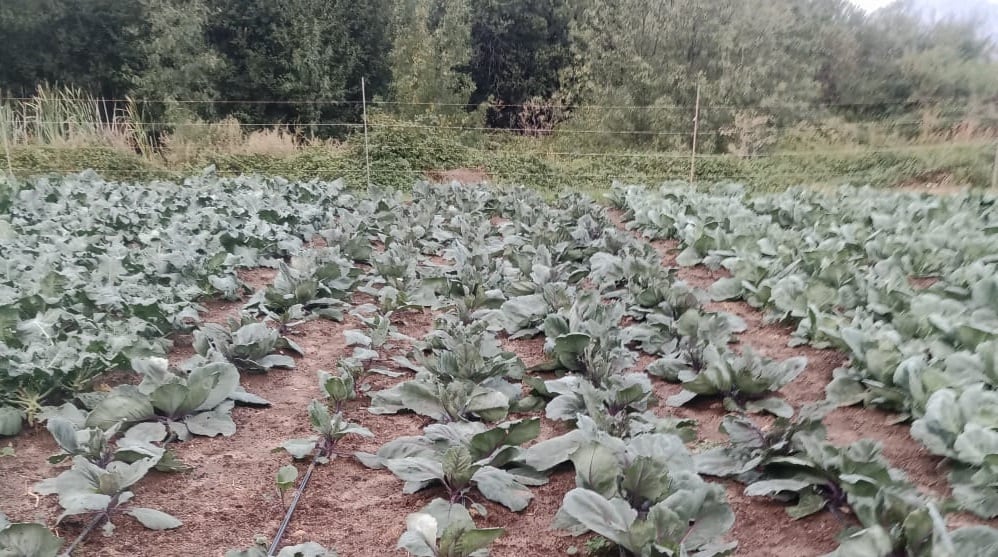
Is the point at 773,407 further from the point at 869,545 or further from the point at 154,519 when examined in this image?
the point at 154,519

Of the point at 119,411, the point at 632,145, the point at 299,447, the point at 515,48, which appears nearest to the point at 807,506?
the point at 299,447

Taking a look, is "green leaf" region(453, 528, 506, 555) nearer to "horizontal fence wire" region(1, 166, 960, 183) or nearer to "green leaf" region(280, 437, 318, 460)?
"green leaf" region(280, 437, 318, 460)

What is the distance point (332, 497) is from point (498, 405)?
0.68m

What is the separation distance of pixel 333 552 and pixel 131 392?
1.07 metres

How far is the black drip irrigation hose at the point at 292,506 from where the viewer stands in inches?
66.8

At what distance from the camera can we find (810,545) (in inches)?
65.5

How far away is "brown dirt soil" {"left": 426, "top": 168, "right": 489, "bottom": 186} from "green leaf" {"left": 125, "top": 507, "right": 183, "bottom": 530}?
10910mm

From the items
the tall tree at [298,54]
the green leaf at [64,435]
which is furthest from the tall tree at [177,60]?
the green leaf at [64,435]

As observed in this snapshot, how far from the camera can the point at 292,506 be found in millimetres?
1883

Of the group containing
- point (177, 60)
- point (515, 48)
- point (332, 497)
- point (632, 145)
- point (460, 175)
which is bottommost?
point (332, 497)

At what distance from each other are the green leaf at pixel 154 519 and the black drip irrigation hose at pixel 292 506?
0.94 feet

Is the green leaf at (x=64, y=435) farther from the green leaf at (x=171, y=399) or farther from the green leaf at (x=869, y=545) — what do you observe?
the green leaf at (x=869, y=545)

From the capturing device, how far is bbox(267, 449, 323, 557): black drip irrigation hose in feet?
5.57

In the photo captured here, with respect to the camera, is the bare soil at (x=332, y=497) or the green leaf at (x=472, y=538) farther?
the bare soil at (x=332, y=497)
